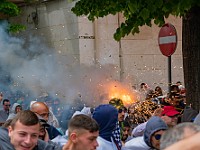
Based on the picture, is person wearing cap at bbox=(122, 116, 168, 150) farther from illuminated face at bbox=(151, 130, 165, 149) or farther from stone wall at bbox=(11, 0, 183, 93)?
stone wall at bbox=(11, 0, 183, 93)

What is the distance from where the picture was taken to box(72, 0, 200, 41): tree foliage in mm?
7594

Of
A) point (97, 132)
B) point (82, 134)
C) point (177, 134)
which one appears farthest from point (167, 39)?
point (177, 134)

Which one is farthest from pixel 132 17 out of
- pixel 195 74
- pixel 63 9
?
pixel 63 9

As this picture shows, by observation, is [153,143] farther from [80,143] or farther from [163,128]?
[80,143]

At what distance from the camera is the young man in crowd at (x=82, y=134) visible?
4047mm

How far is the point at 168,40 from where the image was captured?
10828mm

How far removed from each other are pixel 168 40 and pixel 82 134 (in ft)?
22.9

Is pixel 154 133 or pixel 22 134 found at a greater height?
pixel 22 134

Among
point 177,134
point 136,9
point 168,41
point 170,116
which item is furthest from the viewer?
point 168,41

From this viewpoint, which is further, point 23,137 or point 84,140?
point 84,140

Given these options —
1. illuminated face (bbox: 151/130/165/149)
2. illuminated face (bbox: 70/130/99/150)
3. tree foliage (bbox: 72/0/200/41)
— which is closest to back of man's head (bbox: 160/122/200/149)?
illuminated face (bbox: 70/130/99/150)

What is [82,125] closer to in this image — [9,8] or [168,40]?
[168,40]

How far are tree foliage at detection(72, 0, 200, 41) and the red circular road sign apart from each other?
204 centimetres

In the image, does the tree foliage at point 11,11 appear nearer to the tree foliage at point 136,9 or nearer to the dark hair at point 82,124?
the tree foliage at point 136,9
